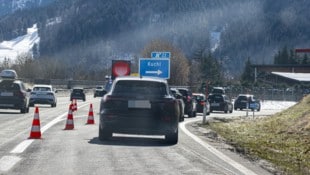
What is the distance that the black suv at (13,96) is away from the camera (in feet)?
102

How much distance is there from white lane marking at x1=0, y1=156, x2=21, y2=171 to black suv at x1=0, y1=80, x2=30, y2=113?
1975cm

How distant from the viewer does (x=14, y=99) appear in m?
31.0

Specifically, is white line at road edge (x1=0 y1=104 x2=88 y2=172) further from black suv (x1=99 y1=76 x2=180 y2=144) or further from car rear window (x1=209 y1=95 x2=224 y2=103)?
car rear window (x1=209 y1=95 x2=224 y2=103)

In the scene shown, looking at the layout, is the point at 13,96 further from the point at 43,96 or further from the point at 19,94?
the point at 43,96

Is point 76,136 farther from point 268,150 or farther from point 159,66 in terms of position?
point 159,66

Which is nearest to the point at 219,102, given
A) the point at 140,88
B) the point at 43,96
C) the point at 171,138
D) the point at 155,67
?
the point at 155,67

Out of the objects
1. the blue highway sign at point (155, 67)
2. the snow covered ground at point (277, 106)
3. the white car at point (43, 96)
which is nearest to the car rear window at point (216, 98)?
the blue highway sign at point (155, 67)

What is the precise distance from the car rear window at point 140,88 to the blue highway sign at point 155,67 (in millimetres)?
29577

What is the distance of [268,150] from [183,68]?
9151 centimetres

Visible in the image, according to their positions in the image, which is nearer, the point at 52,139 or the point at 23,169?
the point at 23,169

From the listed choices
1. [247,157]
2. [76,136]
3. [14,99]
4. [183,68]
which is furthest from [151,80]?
[183,68]

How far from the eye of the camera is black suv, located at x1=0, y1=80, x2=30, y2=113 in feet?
102

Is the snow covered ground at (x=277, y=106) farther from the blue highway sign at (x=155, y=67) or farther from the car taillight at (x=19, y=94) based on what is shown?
the car taillight at (x=19, y=94)

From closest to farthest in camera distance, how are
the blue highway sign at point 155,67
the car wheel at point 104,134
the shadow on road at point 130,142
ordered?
1. the shadow on road at point 130,142
2. the car wheel at point 104,134
3. the blue highway sign at point 155,67
